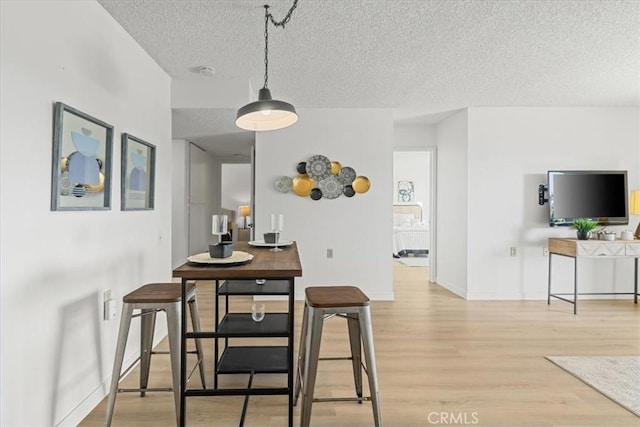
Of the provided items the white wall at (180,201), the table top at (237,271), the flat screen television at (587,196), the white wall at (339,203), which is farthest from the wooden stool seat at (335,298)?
the white wall at (180,201)

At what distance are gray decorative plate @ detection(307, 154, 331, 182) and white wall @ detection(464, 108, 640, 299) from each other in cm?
181

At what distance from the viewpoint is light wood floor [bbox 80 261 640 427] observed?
6.46ft

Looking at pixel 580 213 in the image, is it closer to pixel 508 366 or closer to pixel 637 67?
pixel 637 67

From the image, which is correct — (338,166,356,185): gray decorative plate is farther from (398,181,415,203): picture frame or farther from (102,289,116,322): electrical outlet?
(398,181,415,203): picture frame

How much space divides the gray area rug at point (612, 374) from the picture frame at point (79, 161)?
3.27 m

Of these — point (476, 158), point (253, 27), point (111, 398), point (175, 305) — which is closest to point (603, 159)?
point (476, 158)

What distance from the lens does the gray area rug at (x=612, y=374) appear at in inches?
85.6

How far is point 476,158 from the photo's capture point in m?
4.52

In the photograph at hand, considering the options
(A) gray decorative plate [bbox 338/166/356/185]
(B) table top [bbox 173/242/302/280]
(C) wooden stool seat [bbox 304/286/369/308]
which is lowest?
(C) wooden stool seat [bbox 304/286/369/308]

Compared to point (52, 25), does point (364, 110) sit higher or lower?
higher

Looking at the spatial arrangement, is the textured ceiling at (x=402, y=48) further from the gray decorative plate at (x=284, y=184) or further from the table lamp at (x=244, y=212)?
the table lamp at (x=244, y=212)

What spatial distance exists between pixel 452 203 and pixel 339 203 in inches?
64.4

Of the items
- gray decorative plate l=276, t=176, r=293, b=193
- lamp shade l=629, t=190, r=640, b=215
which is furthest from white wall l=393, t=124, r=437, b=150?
lamp shade l=629, t=190, r=640, b=215

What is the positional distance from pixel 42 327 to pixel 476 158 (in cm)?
451
